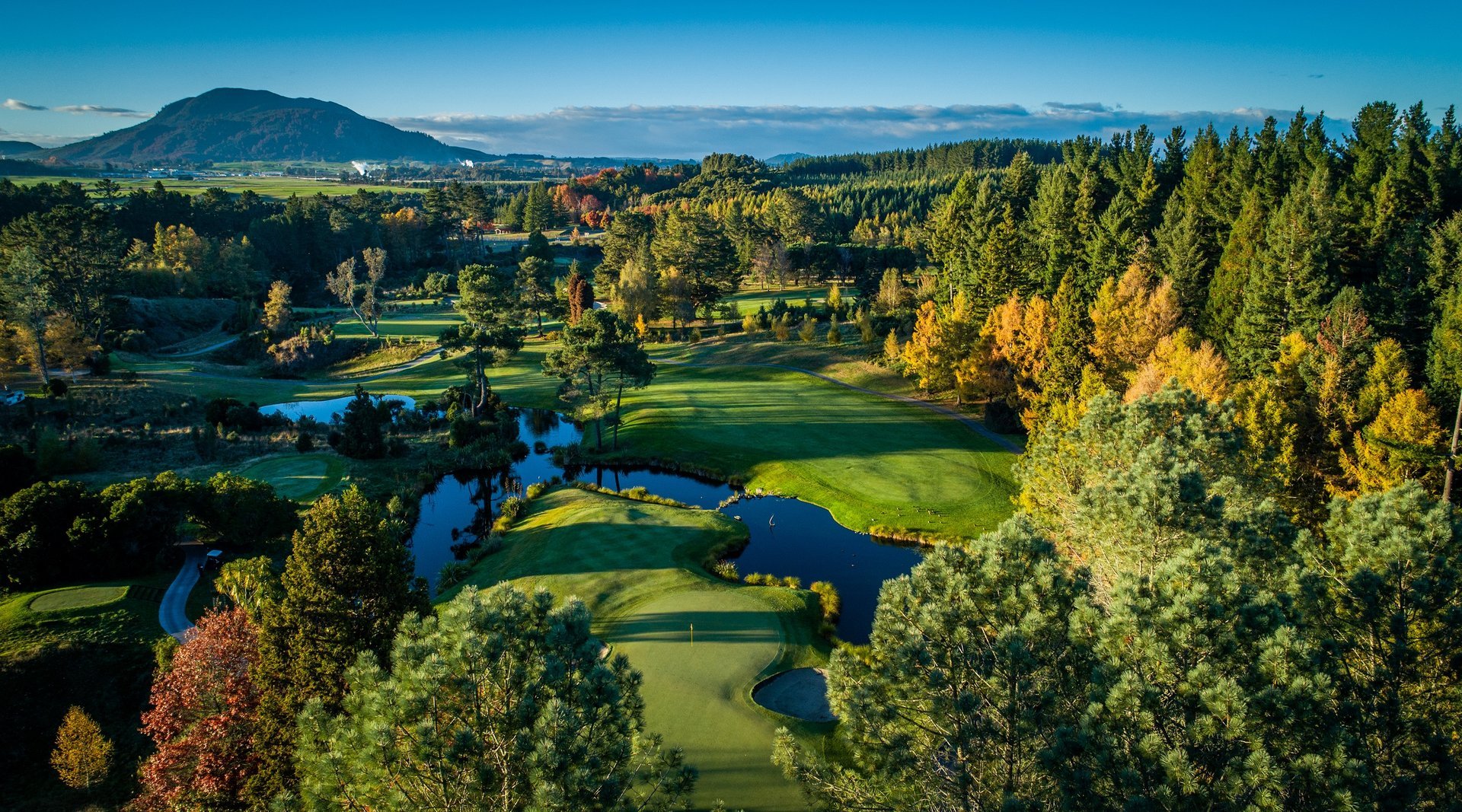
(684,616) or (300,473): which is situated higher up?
(684,616)

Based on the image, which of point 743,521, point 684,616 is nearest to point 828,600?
point 684,616

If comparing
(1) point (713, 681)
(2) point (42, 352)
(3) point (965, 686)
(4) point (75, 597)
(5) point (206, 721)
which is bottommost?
(1) point (713, 681)

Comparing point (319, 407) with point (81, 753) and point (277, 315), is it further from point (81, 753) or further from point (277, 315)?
point (81, 753)

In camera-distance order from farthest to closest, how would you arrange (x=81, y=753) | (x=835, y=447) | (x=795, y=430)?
(x=795, y=430) → (x=835, y=447) → (x=81, y=753)

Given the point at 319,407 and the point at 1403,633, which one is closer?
the point at 1403,633

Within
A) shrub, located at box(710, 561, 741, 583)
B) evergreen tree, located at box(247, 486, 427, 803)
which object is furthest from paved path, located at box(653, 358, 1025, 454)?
evergreen tree, located at box(247, 486, 427, 803)

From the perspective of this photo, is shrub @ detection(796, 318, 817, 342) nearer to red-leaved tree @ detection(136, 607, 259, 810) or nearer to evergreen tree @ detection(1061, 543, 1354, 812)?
red-leaved tree @ detection(136, 607, 259, 810)
